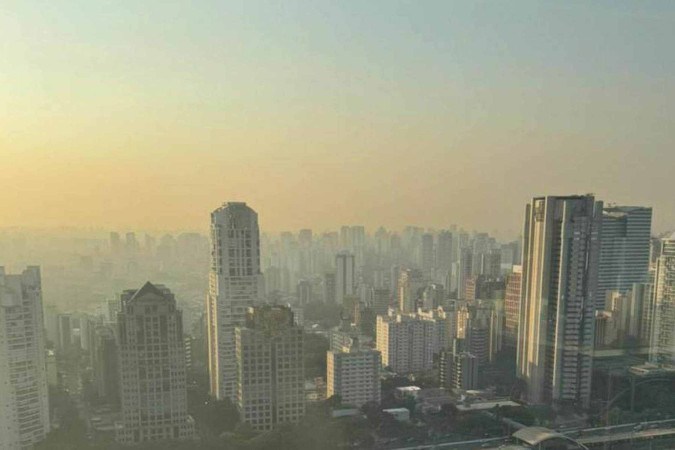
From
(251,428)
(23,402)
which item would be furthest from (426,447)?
(23,402)

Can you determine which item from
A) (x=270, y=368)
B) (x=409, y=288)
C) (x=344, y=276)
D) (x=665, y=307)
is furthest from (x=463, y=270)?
(x=270, y=368)

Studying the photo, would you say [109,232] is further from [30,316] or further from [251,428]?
[251,428]

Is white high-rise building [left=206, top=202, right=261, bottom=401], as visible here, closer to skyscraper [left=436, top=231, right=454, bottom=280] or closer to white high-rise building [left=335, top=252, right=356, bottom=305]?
white high-rise building [left=335, top=252, right=356, bottom=305]

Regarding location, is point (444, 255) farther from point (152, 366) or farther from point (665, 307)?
point (152, 366)

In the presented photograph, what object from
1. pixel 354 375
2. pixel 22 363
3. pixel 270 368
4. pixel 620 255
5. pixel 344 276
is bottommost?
pixel 354 375

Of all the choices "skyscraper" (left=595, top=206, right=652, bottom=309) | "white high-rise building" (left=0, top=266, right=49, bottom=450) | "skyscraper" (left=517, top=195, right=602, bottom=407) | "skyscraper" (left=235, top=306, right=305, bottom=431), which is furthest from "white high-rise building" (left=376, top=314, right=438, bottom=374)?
"white high-rise building" (left=0, top=266, right=49, bottom=450)

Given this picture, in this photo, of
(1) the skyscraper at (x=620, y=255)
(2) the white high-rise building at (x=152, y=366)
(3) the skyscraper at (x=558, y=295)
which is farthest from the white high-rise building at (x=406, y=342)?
(2) the white high-rise building at (x=152, y=366)
